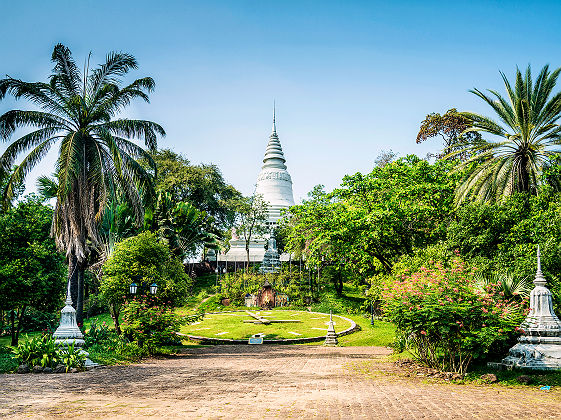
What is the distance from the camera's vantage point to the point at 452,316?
30.2ft

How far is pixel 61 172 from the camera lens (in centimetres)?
1509

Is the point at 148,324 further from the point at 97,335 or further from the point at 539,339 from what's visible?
the point at 539,339

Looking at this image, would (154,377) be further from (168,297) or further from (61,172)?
(61,172)

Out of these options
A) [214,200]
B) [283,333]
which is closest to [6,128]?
[283,333]

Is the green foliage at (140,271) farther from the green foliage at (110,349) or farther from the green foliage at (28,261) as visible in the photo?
the green foliage at (28,261)

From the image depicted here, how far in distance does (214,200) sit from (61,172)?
33.4 m

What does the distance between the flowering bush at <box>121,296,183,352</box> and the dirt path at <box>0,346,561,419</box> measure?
384 cm

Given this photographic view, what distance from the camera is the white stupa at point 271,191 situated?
51906 millimetres

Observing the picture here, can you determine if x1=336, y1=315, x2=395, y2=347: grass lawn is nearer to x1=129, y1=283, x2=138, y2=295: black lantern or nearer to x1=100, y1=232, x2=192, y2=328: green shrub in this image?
x1=100, y1=232, x2=192, y2=328: green shrub

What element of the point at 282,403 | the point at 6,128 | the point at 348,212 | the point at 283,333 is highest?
the point at 6,128

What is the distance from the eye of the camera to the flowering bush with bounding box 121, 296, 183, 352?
1497 centimetres

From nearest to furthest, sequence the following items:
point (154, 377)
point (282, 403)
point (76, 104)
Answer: point (282, 403)
point (154, 377)
point (76, 104)

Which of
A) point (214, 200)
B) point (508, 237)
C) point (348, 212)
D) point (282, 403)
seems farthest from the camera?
point (214, 200)

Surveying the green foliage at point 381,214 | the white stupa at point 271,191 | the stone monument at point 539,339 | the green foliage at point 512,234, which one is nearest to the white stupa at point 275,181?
the white stupa at point 271,191
